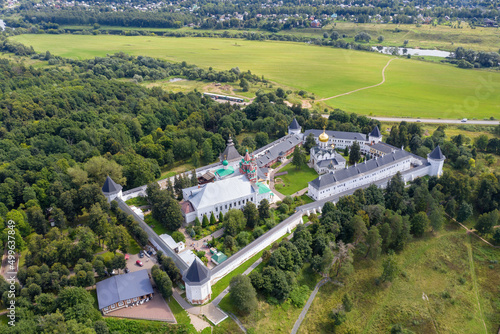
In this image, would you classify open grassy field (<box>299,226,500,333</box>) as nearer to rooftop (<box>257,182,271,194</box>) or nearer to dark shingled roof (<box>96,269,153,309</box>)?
rooftop (<box>257,182,271,194</box>)

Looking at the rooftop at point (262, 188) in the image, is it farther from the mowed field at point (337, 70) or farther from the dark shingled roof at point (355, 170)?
the mowed field at point (337, 70)

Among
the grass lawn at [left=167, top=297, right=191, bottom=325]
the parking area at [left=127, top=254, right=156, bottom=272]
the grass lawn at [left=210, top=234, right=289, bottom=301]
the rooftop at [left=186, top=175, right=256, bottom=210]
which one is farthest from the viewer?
the rooftop at [left=186, top=175, right=256, bottom=210]

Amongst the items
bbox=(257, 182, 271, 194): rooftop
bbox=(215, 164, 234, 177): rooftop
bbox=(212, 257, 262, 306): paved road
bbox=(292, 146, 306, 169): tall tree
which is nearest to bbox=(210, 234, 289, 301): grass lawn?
bbox=(212, 257, 262, 306): paved road

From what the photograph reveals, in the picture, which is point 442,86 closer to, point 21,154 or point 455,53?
point 455,53

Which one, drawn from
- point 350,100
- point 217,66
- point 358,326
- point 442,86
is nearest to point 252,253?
point 358,326

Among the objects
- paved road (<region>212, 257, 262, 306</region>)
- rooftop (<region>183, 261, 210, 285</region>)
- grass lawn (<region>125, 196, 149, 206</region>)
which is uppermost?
rooftop (<region>183, 261, 210, 285</region>)

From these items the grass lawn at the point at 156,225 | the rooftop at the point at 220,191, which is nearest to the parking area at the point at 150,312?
the grass lawn at the point at 156,225
